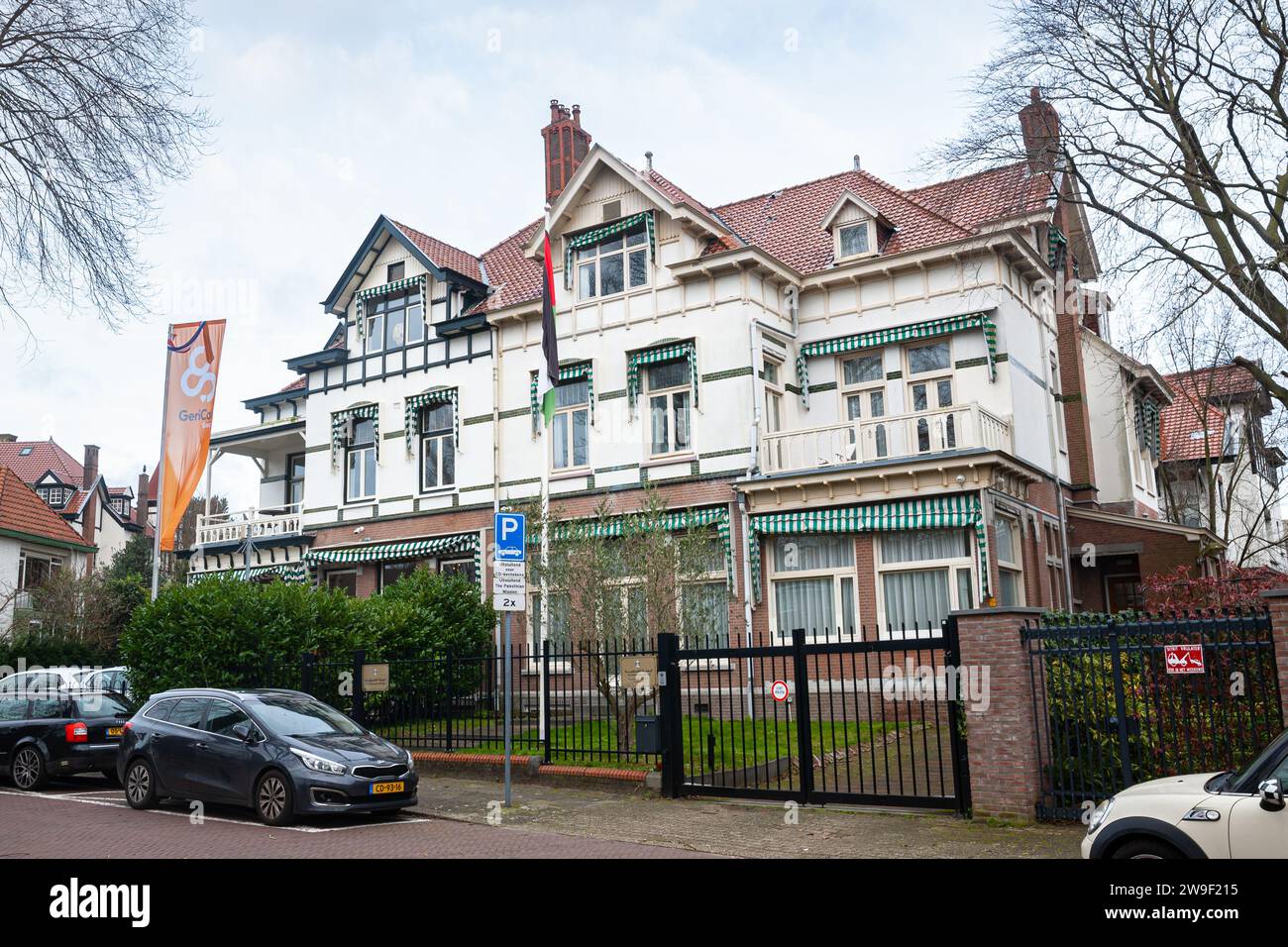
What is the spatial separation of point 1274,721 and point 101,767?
15555 millimetres

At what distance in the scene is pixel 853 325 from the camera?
23.3 m

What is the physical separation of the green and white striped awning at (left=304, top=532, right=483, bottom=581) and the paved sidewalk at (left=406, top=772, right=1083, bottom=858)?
11.5 m

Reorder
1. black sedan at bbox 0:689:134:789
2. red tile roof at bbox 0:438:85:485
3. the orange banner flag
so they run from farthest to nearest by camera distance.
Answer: red tile roof at bbox 0:438:85:485
the orange banner flag
black sedan at bbox 0:689:134:789

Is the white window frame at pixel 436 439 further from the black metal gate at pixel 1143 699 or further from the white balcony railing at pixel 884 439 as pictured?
the black metal gate at pixel 1143 699

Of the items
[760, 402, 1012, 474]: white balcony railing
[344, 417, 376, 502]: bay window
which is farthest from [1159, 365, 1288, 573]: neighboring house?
[344, 417, 376, 502]: bay window

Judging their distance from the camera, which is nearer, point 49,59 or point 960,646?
point 960,646

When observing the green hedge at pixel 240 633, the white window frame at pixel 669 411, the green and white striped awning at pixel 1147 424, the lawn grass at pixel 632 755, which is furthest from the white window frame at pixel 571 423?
the green and white striped awning at pixel 1147 424

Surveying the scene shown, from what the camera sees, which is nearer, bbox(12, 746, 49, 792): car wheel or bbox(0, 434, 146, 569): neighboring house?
bbox(12, 746, 49, 792): car wheel

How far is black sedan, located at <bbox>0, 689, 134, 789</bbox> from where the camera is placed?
15.5 metres

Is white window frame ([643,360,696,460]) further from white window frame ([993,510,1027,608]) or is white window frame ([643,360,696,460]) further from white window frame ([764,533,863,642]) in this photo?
white window frame ([993,510,1027,608])

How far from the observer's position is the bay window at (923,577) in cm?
1969
